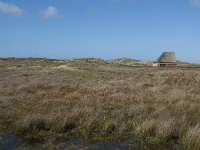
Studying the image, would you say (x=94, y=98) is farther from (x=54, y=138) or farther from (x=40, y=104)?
(x=54, y=138)

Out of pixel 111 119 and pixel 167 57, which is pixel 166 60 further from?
pixel 111 119

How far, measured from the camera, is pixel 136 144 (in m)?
9.83

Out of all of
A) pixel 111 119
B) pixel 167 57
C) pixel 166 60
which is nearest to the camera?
pixel 111 119

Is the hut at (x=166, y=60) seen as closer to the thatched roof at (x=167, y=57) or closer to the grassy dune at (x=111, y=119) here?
the thatched roof at (x=167, y=57)

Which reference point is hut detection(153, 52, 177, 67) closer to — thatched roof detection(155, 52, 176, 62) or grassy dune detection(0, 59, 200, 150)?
thatched roof detection(155, 52, 176, 62)

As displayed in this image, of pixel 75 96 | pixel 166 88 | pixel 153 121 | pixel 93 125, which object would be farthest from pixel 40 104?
pixel 166 88

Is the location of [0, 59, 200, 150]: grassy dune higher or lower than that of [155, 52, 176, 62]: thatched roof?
lower

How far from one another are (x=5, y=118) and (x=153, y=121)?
5.57 meters

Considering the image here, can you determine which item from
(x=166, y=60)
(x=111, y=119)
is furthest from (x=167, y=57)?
(x=111, y=119)

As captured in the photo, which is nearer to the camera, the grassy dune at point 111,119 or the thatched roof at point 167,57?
the grassy dune at point 111,119

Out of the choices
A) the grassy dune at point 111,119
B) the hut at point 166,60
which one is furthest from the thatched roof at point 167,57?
the grassy dune at point 111,119

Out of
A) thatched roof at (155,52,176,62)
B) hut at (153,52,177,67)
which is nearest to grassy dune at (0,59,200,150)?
hut at (153,52,177,67)

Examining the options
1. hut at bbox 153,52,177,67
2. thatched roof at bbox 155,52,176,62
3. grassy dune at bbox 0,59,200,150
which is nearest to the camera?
grassy dune at bbox 0,59,200,150

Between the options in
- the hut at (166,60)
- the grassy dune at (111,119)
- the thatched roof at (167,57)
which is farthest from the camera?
the thatched roof at (167,57)
